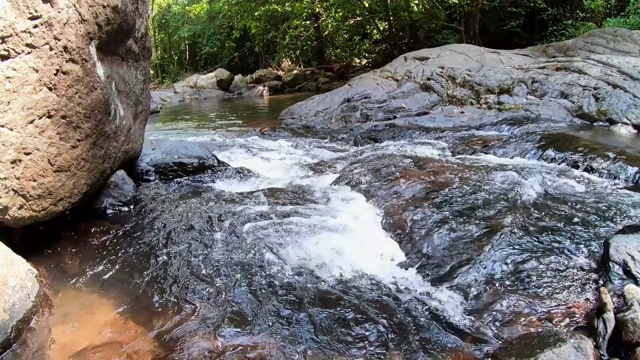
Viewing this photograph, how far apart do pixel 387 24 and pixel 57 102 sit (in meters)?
13.8

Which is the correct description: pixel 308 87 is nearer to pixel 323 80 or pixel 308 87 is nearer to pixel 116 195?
pixel 323 80

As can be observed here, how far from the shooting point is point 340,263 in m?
3.54

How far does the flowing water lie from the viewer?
2689mm

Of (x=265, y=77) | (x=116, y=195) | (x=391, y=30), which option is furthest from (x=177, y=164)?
(x=265, y=77)

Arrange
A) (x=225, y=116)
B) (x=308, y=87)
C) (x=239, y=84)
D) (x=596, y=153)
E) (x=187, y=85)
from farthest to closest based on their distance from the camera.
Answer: (x=187, y=85) → (x=239, y=84) → (x=308, y=87) → (x=225, y=116) → (x=596, y=153)

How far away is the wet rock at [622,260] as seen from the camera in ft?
9.41

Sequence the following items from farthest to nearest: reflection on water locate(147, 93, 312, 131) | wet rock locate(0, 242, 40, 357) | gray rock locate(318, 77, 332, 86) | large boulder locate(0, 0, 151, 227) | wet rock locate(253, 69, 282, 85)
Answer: wet rock locate(253, 69, 282, 85), gray rock locate(318, 77, 332, 86), reflection on water locate(147, 93, 312, 131), large boulder locate(0, 0, 151, 227), wet rock locate(0, 242, 40, 357)

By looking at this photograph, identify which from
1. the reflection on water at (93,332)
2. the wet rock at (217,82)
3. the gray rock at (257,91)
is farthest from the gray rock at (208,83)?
the reflection on water at (93,332)

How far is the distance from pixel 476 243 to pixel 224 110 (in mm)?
10623

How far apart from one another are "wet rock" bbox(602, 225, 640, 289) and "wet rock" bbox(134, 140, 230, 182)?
177 inches

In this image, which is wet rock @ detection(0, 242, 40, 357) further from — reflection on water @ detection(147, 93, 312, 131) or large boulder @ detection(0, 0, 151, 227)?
reflection on water @ detection(147, 93, 312, 131)

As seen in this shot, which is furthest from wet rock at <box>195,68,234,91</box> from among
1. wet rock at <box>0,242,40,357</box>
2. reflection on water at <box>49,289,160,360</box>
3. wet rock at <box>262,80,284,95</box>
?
wet rock at <box>0,242,40,357</box>

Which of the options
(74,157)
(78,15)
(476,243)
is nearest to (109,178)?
(74,157)

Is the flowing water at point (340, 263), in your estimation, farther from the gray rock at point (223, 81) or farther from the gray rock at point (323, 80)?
the gray rock at point (223, 81)
